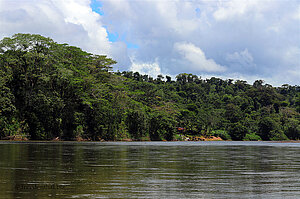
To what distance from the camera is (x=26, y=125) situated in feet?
192

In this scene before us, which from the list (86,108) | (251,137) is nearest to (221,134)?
(251,137)

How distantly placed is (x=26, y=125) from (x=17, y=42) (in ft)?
42.2

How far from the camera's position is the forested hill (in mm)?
55969

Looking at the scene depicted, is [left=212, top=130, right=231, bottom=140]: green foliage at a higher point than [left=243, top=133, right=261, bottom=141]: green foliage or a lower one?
higher

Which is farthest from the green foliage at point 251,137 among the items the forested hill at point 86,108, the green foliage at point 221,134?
the green foliage at point 221,134

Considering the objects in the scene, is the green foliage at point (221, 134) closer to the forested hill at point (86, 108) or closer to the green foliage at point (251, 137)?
the forested hill at point (86, 108)

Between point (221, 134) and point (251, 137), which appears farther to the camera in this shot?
point (251, 137)

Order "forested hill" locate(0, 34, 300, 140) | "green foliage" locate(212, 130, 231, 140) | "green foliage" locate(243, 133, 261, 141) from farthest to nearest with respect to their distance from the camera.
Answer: "green foliage" locate(243, 133, 261, 141)
"green foliage" locate(212, 130, 231, 140)
"forested hill" locate(0, 34, 300, 140)

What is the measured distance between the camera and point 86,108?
212 feet

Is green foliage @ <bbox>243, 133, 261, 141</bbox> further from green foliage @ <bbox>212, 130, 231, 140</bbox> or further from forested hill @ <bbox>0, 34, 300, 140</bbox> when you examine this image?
green foliage @ <bbox>212, 130, 231, 140</bbox>

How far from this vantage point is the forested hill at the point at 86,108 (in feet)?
184

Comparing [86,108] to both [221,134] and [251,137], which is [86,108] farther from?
[251,137]

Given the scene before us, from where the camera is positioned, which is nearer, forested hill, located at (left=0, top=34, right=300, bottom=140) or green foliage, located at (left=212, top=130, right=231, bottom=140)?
forested hill, located at (left=0, top=34, right=300, bottom=140)

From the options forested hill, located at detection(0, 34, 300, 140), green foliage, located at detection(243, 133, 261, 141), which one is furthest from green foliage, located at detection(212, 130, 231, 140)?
green foliage, located at detection(243, 133, 261, 141)
